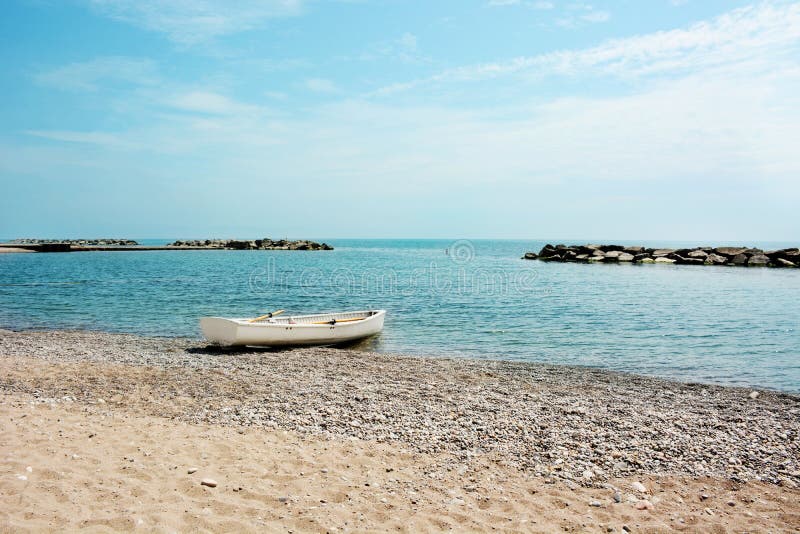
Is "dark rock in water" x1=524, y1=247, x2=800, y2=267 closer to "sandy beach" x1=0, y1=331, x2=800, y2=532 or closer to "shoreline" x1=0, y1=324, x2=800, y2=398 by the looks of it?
"shoreline" x1=0, y1=324, x2=800, y2=398

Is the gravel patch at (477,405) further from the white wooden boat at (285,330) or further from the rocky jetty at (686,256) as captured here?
the rocky jetty at (686,256)

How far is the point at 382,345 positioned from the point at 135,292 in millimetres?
25027

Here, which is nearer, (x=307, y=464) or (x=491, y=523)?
(x=491, y=523)

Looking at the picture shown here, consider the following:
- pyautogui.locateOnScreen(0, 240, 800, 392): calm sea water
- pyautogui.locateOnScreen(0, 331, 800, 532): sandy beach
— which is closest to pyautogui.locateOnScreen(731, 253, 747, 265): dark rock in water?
pyautogui.locateOnScreen(0, 240, 800, 392): calm sea water

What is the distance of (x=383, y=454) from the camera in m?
7.96

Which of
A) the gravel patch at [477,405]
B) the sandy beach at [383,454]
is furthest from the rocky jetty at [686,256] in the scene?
the sandy beach at [383,454]

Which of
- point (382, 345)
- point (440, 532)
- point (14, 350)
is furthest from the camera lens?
point (382, 345)

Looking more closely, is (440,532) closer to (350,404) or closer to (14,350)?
(350,404)

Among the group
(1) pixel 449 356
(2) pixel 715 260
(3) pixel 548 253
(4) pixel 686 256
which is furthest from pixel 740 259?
(1) pixel 449 356

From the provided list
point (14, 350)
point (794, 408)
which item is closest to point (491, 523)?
point (794, 408)

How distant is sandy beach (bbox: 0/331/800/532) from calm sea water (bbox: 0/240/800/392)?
5005 millimetres

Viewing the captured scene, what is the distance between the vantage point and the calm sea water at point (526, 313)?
18.2 meters

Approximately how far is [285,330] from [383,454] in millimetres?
10829

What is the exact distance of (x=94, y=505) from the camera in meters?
5.92
